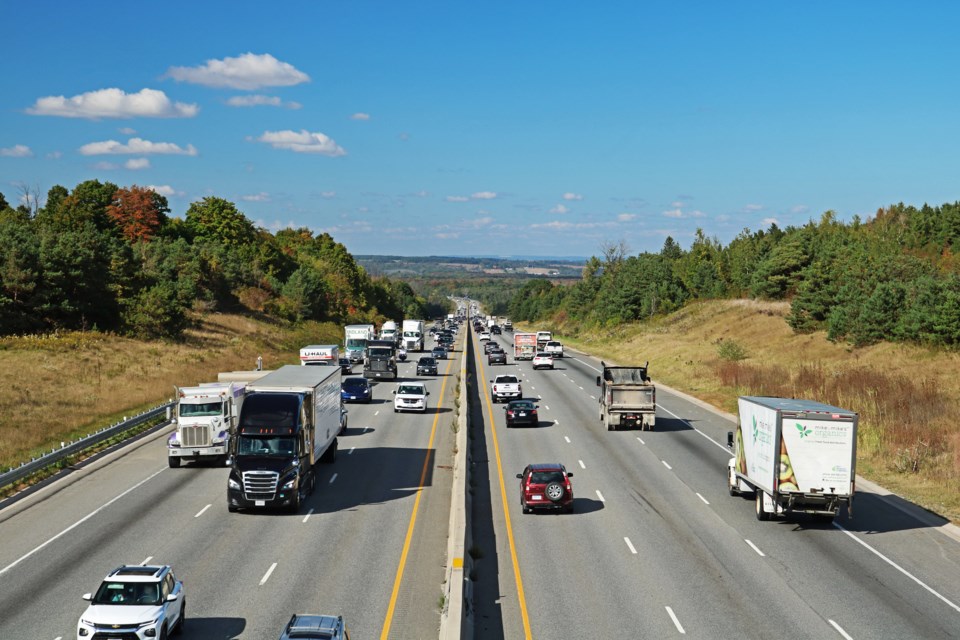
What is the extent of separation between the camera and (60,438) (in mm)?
44000

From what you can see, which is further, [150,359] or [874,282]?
[874,282]

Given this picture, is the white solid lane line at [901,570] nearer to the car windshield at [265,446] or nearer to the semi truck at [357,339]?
the car windshield at [265,446]

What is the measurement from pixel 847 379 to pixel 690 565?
41294mm

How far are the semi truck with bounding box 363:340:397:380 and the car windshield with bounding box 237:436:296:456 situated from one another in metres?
44.2

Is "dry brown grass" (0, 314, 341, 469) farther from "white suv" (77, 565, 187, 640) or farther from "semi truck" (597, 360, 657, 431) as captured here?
"semi truck" (597, 360, 657, 431)

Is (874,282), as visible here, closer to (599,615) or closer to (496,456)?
(496,456)

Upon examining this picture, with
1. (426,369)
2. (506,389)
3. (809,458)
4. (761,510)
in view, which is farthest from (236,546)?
(426,369)

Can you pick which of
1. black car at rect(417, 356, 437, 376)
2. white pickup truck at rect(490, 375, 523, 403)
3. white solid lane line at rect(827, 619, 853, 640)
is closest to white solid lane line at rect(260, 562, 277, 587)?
white solid lane line at rect(827, 619, 853, 640)

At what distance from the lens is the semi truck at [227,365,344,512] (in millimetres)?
29297

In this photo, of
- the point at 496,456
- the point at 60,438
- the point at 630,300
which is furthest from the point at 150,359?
the point at 630,300

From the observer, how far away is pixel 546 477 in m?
30.0

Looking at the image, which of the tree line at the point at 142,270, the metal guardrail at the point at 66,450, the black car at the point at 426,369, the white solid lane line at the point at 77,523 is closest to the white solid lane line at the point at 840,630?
the white solid lane line at the point at 77,523

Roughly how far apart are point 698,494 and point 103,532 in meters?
20.1

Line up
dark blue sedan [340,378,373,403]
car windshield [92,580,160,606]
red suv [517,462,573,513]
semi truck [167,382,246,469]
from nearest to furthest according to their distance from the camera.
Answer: car windshield [92,580,160,606] → red suv [517,462,573,513] → semi truck [167,382,246,469] → dark blue sedan [340,378,373,403]
